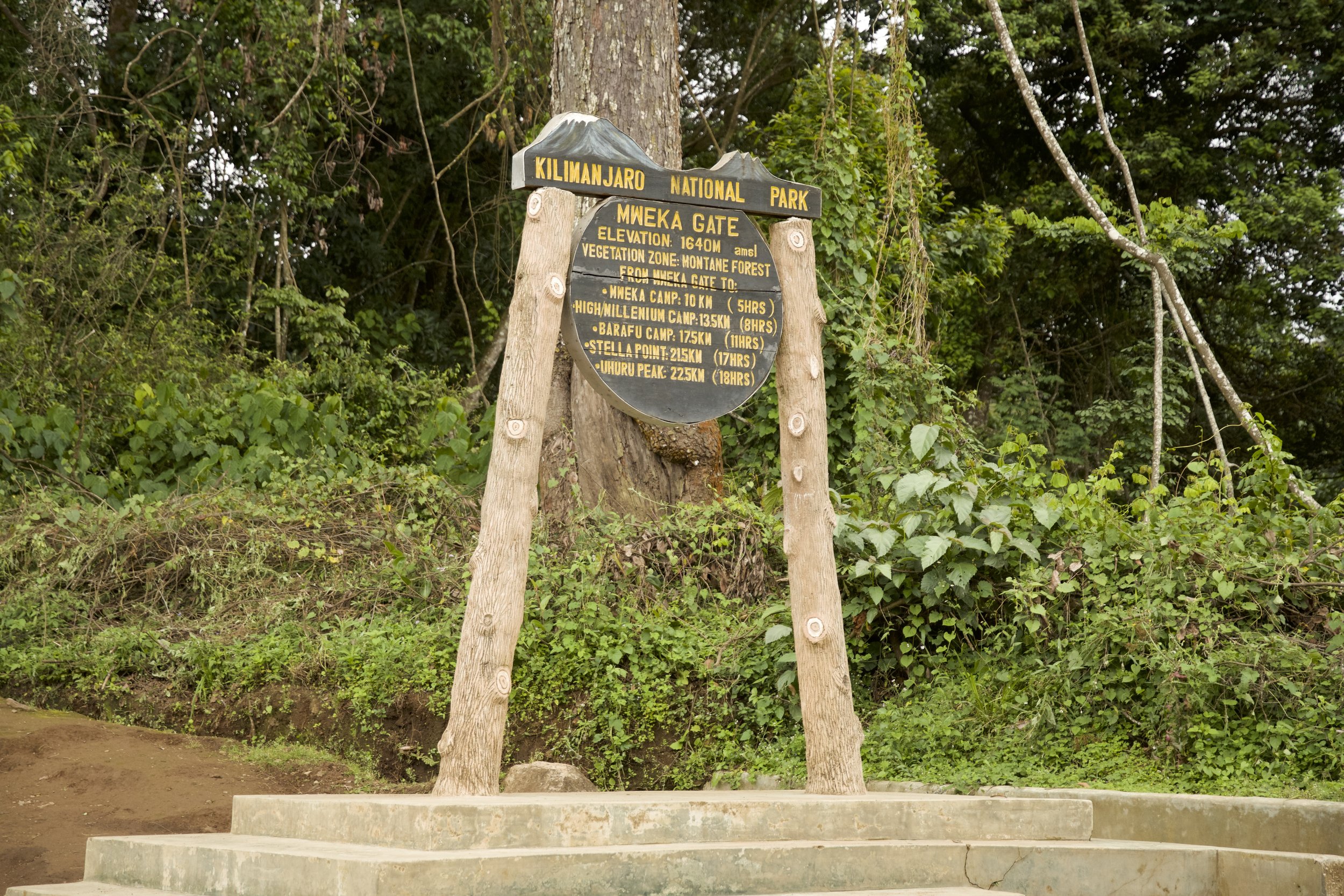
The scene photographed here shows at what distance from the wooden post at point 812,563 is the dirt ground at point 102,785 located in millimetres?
2651

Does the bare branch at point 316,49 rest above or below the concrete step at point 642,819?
above

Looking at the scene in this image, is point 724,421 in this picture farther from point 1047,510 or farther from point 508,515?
point 508,515

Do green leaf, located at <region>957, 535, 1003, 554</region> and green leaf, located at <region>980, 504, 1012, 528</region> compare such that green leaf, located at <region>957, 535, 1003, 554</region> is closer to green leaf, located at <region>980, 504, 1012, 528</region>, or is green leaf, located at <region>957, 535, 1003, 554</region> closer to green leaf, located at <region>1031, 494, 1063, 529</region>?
green leaf, located at <region>980, 504, 1012, 528</region>

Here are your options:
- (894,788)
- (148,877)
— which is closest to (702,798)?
(894,788)

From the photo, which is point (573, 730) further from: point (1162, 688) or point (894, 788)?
point (1162, 688)

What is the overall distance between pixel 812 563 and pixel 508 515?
4.15ft

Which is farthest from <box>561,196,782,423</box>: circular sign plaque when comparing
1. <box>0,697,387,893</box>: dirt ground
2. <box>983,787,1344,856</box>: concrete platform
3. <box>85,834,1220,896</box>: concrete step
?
<box>0,697,387,893</box>: dirt ground

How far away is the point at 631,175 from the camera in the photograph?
479 centimetres

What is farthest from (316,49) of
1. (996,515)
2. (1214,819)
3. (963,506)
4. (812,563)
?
(1214,819)

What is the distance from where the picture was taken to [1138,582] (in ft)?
19.4

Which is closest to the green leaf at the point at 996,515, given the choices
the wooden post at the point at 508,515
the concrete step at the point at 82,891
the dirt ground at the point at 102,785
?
the wooden post at the point at 508,515

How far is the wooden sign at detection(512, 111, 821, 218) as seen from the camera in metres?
4.63

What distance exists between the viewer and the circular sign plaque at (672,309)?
15.3ft

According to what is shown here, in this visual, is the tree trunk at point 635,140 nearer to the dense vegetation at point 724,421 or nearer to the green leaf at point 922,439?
the dense vegetation at point 724,421
